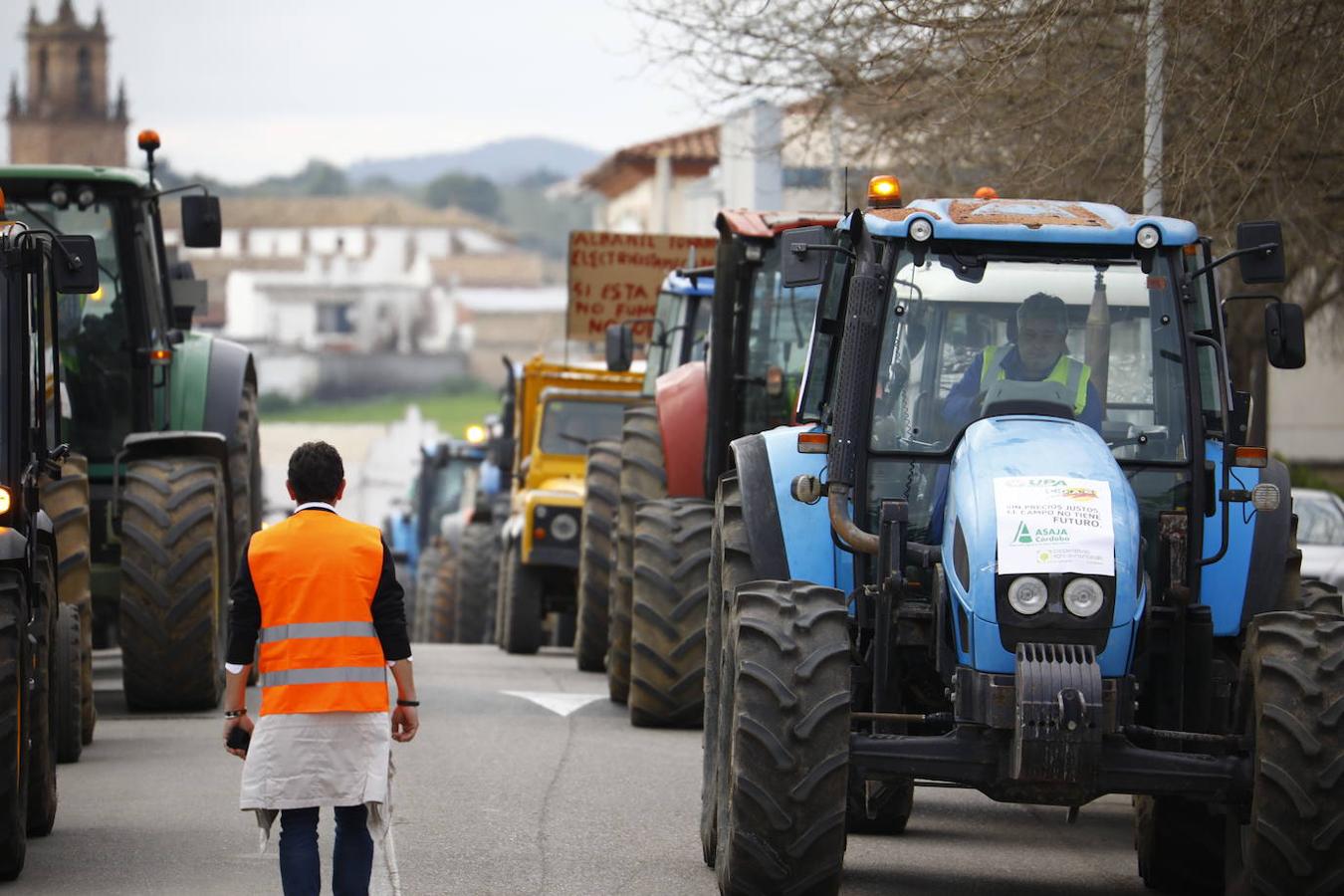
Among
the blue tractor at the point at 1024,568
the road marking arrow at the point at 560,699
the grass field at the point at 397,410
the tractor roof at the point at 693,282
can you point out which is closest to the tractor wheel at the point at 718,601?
the blue tractor at the point at 1024,568

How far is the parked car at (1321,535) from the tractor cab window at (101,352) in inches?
368

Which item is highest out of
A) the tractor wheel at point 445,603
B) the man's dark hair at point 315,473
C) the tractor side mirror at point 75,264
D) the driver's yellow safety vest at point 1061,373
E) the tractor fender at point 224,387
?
the tractor side mirror at point 75,264

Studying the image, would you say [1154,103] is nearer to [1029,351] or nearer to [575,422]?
[1029,351]

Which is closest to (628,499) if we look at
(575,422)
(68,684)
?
(68,684)

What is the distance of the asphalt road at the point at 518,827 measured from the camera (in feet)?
31.3

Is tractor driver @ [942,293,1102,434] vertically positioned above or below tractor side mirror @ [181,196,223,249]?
below

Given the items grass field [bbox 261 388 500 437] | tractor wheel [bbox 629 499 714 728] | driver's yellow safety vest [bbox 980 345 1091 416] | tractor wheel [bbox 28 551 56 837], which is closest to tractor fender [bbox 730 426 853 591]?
driver's yellow safety vest [bbox 980 345 1091 416]

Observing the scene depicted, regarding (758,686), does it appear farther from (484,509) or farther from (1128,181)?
(484,509)

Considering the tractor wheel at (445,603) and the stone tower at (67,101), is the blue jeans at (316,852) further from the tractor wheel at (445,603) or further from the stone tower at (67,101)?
the stone tower at (67,101)

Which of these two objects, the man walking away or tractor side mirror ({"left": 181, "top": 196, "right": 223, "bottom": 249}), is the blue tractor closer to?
the man walking away

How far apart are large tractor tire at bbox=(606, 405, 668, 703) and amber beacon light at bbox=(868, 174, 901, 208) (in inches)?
248

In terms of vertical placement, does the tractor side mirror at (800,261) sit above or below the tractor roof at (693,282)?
above

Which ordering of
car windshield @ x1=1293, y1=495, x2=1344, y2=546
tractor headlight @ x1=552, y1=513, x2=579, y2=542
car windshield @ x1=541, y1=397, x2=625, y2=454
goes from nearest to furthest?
car windshield @ x1=1293, y1=495, x2=1344, y2=546 → tractor headlight @ x1=552, y1=513, x2=579, y2=542 → car windshield @ x1=541, y1=397, x2=625, y2=454

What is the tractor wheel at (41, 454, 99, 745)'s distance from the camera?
1277 centimetres
